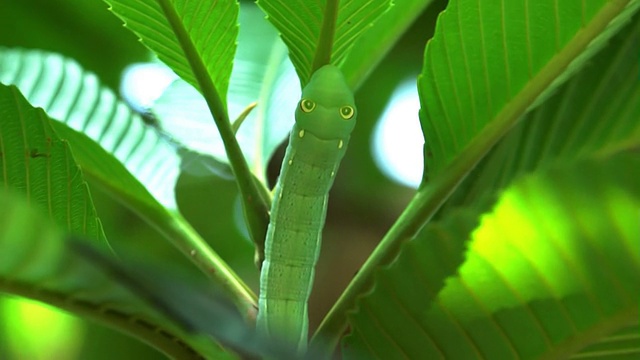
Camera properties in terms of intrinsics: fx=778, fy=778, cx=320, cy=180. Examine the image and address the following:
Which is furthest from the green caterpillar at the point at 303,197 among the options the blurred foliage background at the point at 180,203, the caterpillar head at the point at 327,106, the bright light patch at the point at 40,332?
the bright light patch at the point at 40,332

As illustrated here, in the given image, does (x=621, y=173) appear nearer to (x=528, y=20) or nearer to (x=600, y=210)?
(x=600, y=210)

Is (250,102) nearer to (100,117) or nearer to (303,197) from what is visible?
(100,117)

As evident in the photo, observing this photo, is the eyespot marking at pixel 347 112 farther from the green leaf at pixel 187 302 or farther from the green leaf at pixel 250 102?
the green leaf at pixel 187 302

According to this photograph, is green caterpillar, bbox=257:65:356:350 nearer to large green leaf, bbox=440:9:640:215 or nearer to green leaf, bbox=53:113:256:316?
green leaf, bbox=53:113:256:316

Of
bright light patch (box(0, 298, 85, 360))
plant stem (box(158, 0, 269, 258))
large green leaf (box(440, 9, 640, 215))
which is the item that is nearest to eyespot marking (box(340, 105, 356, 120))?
plant stem (box(158, 0, 269, 258))

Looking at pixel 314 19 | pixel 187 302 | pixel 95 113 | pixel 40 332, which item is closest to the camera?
pixel 187 302

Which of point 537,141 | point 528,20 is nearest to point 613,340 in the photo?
point 528,20

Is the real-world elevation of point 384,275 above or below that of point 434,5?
below

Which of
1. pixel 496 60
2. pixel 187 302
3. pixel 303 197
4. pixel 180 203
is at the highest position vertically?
pixel 180 203

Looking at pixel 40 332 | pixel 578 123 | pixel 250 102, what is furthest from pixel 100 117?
pixel 578 123
